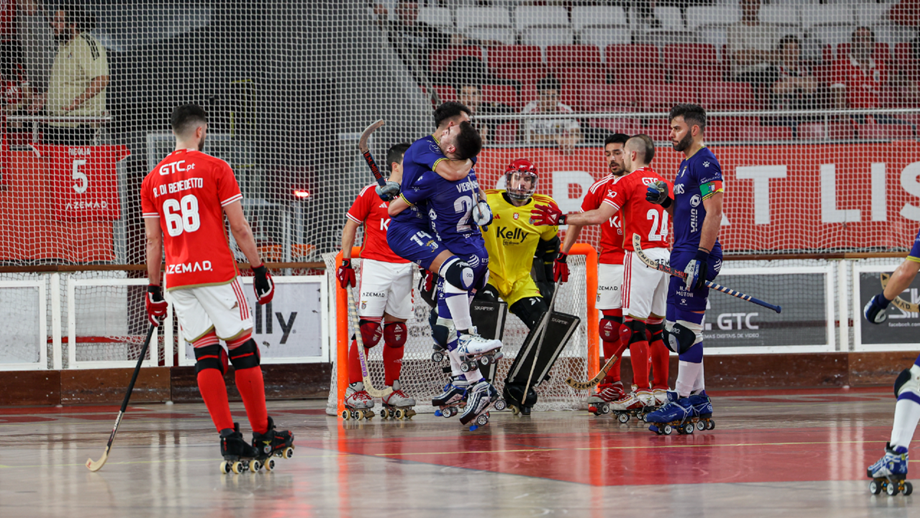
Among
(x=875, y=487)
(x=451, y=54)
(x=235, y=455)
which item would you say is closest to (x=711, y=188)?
(x=875, y=487)

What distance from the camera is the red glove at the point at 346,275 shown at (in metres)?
7.21

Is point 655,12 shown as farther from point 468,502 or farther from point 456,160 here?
point 468,502

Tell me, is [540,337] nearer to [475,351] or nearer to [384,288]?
[384,288]

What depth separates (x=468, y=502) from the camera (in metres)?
3.67

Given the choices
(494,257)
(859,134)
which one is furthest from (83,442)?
(859,134)

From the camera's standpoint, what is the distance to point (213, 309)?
4.54m

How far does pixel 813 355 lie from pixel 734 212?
1805 millimetres

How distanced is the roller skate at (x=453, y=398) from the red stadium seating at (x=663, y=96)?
6.56 m

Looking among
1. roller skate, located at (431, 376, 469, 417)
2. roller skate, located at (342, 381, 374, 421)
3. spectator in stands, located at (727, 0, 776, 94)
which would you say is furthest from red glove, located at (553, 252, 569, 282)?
spectator in stands, located at (727, 0, 776, 94)

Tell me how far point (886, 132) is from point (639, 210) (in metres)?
5.25

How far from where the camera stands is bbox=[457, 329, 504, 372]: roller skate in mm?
5863

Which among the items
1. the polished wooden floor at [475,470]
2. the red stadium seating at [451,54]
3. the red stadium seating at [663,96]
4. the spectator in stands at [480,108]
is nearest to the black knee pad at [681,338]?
the polished wooden floor at [475,470]

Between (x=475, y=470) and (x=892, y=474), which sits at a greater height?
(x=892, y=474)

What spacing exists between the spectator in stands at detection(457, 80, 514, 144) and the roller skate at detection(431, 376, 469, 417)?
4552mm
